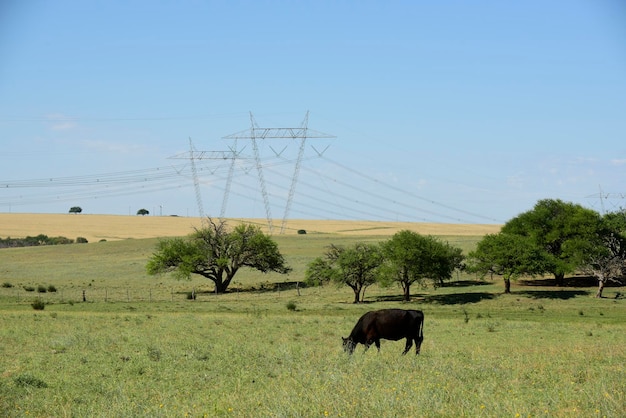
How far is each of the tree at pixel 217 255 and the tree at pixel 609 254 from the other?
36560mm

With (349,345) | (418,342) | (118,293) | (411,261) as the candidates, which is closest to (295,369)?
(349,345)

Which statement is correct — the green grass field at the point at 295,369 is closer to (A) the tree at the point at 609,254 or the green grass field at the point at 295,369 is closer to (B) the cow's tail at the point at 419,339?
(B) the cow's tail at the point at 419,339

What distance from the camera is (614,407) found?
13383 millimetres

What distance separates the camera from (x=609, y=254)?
276ft

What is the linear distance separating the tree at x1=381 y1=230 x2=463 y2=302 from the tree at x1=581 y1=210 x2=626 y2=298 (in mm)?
16127

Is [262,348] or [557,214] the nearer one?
[262,348]

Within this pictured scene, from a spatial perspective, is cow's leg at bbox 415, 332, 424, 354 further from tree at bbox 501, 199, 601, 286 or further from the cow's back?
tree at bbox 501, 199, 601, 286

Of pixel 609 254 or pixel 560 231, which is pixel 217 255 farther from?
pixel 609 254

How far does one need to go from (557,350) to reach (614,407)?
42.0 ft

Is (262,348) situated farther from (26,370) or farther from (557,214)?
(557,214)

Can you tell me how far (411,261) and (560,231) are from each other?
2474 centimetres

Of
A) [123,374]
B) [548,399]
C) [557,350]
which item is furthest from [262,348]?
[548,399]

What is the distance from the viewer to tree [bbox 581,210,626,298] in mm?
77969

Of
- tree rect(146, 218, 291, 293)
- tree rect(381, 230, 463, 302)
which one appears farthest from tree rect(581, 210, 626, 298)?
tree rect(146, 218, 291, 293)
